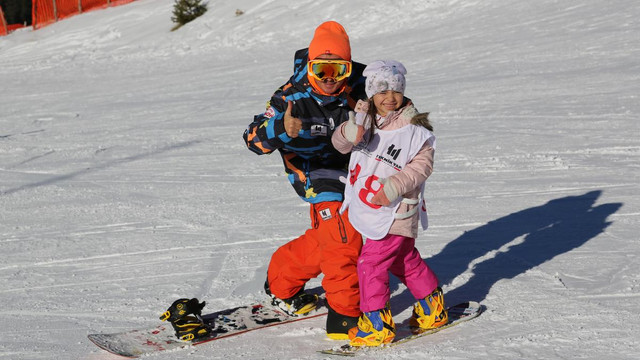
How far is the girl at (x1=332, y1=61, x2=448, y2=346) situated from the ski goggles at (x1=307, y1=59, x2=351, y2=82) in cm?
18

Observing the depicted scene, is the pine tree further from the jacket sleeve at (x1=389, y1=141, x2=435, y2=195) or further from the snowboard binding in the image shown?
the jacket sleeve at (x1=389, y1=141, x2=435, y2=195)

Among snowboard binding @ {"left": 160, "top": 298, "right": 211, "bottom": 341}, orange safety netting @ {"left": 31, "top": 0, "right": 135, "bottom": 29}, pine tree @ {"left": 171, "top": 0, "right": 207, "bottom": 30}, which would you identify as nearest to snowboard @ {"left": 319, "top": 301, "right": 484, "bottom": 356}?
snowboard binding @ {"left": 160, "top": 298, "right": 211, "bottom": 341}

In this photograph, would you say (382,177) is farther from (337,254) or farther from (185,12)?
(185,12)

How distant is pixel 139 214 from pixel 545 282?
12.4 feet

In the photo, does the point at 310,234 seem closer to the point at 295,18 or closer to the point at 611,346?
the point at 611,346

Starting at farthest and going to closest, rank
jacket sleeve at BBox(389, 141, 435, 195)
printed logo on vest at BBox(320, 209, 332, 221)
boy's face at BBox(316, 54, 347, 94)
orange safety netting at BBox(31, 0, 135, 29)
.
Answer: orange safety netting at BBox(31, 0, 135, 29) → printed logo on vest at BBox(320, 209, 332, 221) → boy's face at BBox(316, 54, 347, 94) → jacket sleeve at BBox(389, 141, 435, 195)

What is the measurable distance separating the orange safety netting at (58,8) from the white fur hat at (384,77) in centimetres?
2455

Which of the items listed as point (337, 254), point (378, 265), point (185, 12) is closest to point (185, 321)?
point (337, 254)

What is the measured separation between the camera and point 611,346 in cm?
353

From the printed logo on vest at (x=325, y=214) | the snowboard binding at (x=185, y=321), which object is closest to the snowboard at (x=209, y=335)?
the snowboard binding at (x=185, y=321)

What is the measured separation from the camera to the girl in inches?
139

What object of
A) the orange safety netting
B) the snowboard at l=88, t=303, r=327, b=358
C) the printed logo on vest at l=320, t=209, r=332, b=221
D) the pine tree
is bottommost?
the snowboard at l=88, t=303, r=327, b=358

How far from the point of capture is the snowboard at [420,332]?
3.68 m

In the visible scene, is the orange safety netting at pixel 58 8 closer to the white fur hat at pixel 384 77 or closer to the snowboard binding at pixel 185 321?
the snowboard binding at pixel 185 321
